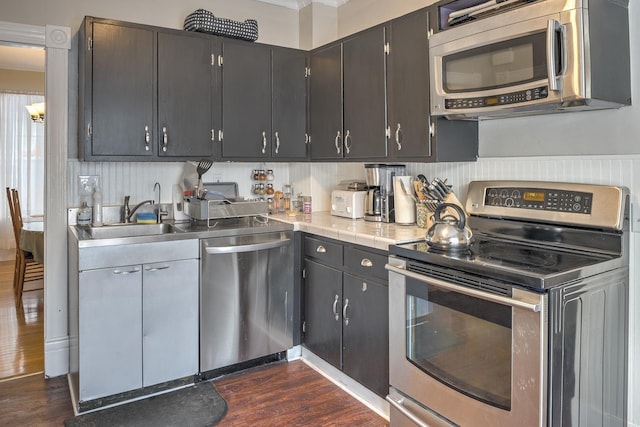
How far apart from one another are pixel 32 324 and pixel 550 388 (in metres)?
3.93

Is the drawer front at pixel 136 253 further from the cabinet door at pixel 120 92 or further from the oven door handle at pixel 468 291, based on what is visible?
the oven door handle at pixel 468 291

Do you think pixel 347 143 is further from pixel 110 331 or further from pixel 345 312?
pixel 110 331

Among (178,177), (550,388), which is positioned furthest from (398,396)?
(178,177)

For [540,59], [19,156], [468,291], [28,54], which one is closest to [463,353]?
[468,291]

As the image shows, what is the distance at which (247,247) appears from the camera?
9.36 ft

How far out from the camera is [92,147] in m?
2.77

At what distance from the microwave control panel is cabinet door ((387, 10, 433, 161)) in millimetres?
272

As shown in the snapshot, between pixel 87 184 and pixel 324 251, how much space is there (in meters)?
1.61

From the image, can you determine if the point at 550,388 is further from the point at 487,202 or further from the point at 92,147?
the point at 92,147

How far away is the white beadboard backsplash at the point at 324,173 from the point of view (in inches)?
79.6

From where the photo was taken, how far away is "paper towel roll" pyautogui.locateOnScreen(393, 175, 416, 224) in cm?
284

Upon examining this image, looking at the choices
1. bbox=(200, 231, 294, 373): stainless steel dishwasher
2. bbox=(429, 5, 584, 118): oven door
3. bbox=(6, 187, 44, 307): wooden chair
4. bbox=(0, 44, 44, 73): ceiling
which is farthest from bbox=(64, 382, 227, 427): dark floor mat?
bbox=(0, 44, 44, 73): ceiling

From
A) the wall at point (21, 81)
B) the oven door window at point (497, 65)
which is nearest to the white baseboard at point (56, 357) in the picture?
the oven door window at point (497, 65)

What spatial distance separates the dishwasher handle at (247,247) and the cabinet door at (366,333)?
0.52m
